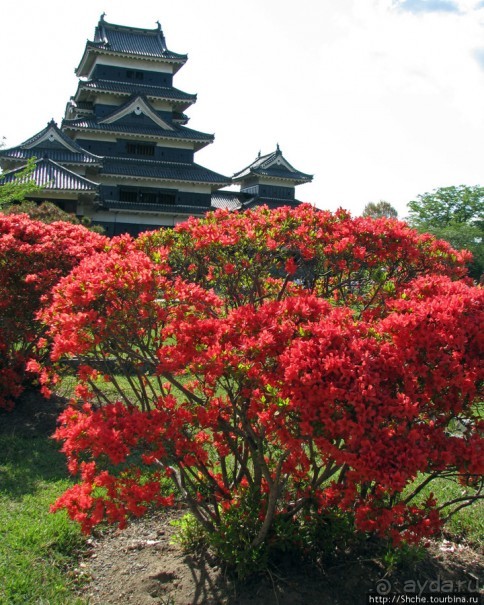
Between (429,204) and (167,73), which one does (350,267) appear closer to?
(167,73)

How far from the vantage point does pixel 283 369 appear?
340cm

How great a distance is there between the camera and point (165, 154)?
30.1 metres

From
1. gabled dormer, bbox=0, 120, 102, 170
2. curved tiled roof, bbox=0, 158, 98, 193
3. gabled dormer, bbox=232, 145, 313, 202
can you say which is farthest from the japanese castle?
gabled dormer, bbox=232, 145, 313, 202

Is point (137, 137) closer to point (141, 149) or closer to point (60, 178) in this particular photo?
point (141, 149)

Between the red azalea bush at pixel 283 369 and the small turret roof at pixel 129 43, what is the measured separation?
2855cm

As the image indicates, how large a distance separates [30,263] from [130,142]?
23.7 m

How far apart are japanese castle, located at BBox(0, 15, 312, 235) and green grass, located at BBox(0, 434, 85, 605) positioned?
2069 cm

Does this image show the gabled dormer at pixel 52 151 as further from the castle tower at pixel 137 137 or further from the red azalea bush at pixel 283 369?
the red azalea bush at pixel 283 369

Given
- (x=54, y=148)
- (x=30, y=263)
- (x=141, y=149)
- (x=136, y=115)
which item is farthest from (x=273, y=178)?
(x=30, y=263)

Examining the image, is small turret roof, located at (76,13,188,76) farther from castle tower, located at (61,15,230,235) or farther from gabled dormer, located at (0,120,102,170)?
gabled dormer, located at (0,120,102,170)

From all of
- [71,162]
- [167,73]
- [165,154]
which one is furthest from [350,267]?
[167,73]

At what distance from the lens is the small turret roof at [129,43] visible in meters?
30.5

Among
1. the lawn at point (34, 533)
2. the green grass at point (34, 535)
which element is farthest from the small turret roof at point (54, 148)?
the green grass at point (34, 535)

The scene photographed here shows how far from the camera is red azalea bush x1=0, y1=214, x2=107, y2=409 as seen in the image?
7375mm
